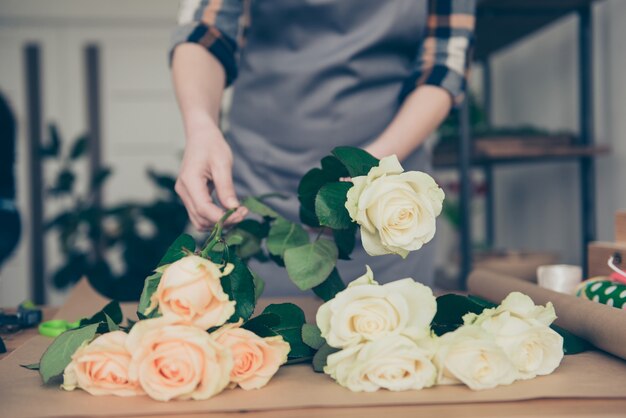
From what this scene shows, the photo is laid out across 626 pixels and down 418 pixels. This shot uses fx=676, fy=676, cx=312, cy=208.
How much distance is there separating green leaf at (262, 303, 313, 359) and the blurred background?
1.77 ft

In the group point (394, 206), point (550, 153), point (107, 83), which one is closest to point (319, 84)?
point (394, 206)

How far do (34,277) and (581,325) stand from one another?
3.08 m

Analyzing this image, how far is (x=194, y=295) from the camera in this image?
41 cm

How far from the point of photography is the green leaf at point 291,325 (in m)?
0.50

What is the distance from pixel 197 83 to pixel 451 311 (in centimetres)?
48

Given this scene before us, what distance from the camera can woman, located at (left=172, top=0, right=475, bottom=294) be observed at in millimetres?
906

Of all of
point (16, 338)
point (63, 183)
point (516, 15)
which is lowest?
point (16, 338)

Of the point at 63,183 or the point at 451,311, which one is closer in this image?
the point at 451,311

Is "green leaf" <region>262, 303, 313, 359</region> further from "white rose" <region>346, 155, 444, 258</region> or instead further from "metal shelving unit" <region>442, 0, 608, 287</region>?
"metal shelving unit" <region>442, 0, 608, 287</region>

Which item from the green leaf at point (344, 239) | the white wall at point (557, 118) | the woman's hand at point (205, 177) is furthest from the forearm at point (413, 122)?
the white wall at point (557, 118)

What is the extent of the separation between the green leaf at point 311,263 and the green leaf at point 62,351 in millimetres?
147

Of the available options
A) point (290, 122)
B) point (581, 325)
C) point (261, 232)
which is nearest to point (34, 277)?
point (290, 122)

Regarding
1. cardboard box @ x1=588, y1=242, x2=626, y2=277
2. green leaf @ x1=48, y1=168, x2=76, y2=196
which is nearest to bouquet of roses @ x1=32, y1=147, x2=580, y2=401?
cardboard box @ x1=588, y1=242, x2=626, y2=277

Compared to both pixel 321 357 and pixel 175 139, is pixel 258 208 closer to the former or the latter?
pixel 321 357
